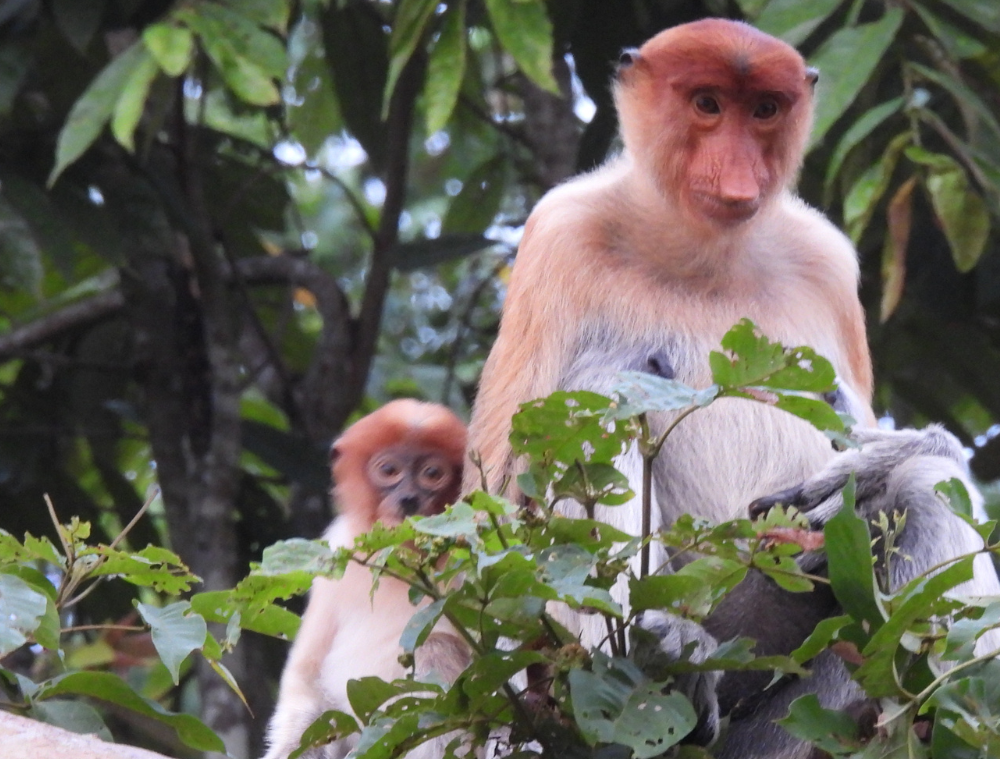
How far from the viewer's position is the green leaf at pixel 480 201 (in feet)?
18.2

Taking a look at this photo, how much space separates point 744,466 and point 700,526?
89cm

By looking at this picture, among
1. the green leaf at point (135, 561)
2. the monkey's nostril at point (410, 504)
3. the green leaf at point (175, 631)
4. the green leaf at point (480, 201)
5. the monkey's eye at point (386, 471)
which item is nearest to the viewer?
the green leaf at point (175, 631)

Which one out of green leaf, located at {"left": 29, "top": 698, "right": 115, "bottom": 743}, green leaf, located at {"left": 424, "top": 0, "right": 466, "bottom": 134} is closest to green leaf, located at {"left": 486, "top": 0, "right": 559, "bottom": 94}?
green leaf, located at {"left": 424, "top": 0, "right": 466, "bottom": 134}

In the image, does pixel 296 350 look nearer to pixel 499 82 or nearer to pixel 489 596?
pixel 499 82

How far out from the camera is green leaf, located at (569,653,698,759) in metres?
2.27

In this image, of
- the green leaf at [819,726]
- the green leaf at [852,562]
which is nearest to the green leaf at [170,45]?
the green leaf at [852,562]

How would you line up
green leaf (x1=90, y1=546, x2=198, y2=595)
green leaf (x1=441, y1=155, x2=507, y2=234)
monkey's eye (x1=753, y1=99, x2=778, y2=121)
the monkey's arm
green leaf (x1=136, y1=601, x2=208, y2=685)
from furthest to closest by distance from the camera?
green leaf (x1=441, y1=155, x2=507, y2=234) < monkey's eye (x1=753, y1=99, x2=778, y2=121) < the monkey's arm < green leaf (x1=90, y1=546, x2=198, y2=595) < green leaf (x1=136, y1=601, x2=208, y2=685)

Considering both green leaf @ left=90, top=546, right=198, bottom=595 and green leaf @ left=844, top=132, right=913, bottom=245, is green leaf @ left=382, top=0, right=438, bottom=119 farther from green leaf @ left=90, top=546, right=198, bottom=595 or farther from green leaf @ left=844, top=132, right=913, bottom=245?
green leaf @ left=90, top=546, right=198, bottom=595

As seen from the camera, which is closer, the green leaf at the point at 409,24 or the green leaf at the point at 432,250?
the green leaf at the point at 409,24

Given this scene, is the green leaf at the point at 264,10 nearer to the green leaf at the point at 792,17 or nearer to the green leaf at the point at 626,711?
the green leaf at the point at 792,17

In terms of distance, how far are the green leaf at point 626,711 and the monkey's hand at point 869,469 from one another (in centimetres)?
66

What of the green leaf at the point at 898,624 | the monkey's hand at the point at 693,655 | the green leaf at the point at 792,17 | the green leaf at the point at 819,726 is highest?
the green leaf at the point at 792,17

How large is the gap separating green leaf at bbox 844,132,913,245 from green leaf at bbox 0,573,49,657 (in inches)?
89.7

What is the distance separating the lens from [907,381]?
5.02 metres
